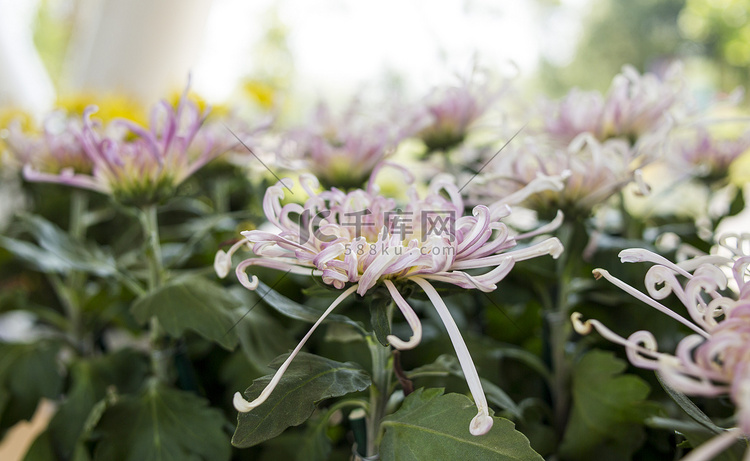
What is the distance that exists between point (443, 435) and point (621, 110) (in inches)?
11.8

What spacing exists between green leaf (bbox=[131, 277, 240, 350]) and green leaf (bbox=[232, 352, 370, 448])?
7 cm

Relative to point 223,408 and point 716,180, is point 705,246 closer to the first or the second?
point 716,180

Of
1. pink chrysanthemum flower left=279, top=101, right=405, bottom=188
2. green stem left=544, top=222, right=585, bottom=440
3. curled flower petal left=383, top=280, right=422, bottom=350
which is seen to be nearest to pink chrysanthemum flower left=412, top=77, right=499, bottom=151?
pink chrysanthemum flower left=279, top=101, right=405, bottom=188

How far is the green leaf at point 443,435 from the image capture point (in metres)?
0.21

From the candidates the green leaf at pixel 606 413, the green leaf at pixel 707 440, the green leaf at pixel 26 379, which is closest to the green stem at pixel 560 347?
the green leaf at pixel 606 413

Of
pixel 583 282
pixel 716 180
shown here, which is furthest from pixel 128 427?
pixel 716 180

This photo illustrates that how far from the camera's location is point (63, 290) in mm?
494

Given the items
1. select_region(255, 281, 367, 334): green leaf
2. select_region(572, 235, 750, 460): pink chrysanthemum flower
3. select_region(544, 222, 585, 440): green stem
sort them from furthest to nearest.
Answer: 1. select_region(544, 222, 585, 440): green stem
2. select_region(255, 281, 367, 334): green leaf
3. select_region(572, 235, 750, 460): pink chrysanthemum flower

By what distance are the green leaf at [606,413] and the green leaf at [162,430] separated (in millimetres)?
217

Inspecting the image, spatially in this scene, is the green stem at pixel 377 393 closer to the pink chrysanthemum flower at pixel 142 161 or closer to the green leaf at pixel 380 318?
the green leaf at pixel 380 318

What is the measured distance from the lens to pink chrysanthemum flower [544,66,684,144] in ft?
1.31

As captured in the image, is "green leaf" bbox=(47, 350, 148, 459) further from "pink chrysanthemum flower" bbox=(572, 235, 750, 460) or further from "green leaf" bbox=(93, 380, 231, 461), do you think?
"pink chrysanthemum flower" bbox=(572, 235, 750, 460)

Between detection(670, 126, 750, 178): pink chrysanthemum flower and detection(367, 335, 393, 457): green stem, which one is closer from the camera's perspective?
detection(367, 335, 393, 457): green stem

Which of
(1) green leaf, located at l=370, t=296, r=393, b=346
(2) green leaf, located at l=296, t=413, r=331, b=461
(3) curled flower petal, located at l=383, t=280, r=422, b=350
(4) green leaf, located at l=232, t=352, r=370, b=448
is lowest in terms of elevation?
(2) green leaf, located at l=296, t=413, r=331, b=461
